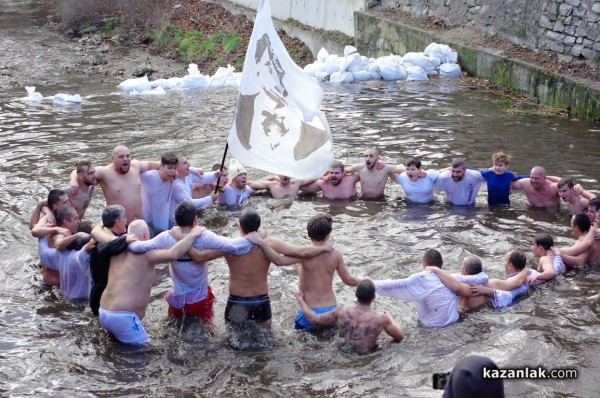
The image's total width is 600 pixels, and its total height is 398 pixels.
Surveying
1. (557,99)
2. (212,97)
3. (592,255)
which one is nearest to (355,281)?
(592,255)

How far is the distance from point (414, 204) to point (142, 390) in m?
5.84

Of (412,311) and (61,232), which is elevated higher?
(61,232)

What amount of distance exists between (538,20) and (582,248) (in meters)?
9.59

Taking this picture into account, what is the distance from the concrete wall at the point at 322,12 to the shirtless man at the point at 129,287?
1615 centimetres

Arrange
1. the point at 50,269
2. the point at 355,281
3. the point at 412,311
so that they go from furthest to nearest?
1. the point at 50,269
2. the point at 412,311
3. the point at 355,281

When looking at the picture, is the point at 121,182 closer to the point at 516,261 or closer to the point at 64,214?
the point at 64,214

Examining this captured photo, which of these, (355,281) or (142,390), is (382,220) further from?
(142,390)

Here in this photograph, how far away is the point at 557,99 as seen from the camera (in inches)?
629

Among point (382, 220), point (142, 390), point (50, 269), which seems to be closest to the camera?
point (142, 390)

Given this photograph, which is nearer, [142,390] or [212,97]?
[142,390]

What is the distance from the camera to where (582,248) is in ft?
30.0

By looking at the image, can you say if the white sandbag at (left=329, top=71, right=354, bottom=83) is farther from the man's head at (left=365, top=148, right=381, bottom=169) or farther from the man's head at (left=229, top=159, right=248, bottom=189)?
the man's head at (left=229, top=159, right=248, bottom=189)

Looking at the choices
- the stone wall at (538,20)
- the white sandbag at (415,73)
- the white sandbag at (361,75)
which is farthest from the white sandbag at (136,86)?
the stone wall at (538,20)

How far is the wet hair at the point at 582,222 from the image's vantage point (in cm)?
923
